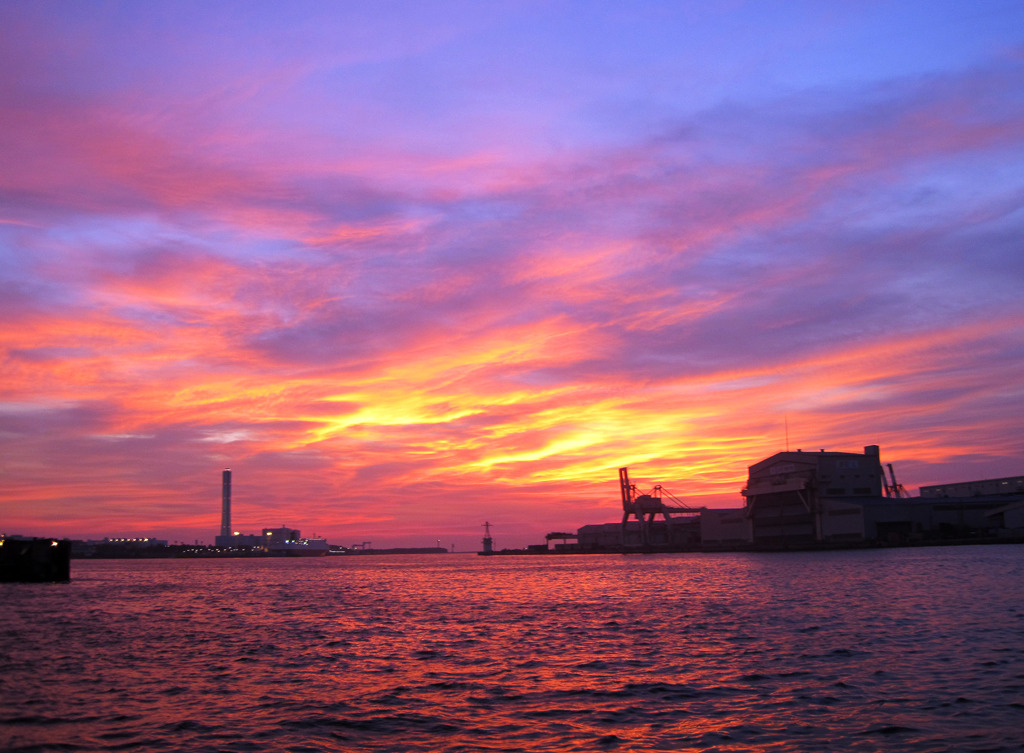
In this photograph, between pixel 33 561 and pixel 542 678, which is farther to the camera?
pixel 33 561

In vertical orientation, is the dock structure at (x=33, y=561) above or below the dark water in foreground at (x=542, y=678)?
above

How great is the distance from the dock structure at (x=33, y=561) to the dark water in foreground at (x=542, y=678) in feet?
201

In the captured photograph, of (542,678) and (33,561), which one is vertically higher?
(33,561)

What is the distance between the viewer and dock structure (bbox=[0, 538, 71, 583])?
106 m

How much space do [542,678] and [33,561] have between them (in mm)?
102757

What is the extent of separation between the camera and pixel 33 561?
107 m

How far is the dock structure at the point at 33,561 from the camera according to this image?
349 ft

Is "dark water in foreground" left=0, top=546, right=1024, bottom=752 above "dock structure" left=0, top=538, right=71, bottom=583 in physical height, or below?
below

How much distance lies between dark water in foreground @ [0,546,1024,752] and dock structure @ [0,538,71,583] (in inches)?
2418

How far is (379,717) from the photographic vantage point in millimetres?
21672

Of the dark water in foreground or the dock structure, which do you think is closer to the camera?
the dark water in foreground

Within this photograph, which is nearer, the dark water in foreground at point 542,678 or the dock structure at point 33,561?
the dark water in foreground at point 542,678

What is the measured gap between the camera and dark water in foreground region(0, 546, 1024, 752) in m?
19.1

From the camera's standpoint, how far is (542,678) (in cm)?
2675
